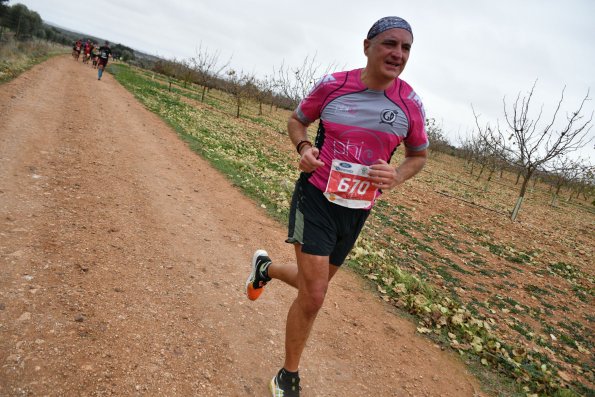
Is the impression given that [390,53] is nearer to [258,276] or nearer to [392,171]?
[392,171]

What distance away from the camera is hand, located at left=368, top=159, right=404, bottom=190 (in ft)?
7.16

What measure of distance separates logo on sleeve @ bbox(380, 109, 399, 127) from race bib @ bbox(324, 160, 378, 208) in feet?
0.99

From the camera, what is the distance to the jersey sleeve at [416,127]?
2363 mm

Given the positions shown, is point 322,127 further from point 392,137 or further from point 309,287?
point 309,287

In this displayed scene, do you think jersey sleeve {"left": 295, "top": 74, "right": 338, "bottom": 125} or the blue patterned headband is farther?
→ jersey sleeve {"left": 295, "top": 74, "right": 338, "bottom": 125}

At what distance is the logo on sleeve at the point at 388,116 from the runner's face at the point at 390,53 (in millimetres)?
196

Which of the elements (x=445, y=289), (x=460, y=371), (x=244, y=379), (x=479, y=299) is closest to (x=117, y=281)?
(x=244, y=379)

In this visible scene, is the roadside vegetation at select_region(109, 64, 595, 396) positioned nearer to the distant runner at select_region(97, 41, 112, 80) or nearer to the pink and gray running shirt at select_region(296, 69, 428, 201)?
the pink and gray running shirt at select_region(296, 69, 428, 201)

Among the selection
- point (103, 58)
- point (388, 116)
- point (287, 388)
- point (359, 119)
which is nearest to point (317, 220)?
point (359, 119)

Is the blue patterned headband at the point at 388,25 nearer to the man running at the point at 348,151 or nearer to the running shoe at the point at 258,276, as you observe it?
the man running at the point at 348,151

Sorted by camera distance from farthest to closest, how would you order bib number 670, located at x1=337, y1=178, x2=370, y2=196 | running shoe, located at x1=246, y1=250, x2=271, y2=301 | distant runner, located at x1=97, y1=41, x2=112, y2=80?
distant runner, located at x1=97, y1=41, x2=112, y2=80, running shoe, located at x1=246, y1=250, x2=271, y2=301, bib number 670, located at x1=337, y1=178, x2=370, y2=196

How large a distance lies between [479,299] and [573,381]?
1.83 metres

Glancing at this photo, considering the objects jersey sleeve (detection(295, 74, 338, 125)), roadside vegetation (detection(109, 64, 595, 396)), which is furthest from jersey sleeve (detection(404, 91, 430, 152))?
roadside vegetation (detection(109, 64, 595, 396))

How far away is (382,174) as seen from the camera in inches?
86.2
